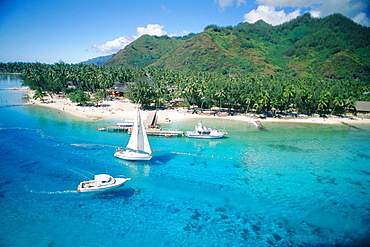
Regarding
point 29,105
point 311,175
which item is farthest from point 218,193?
point 29,105

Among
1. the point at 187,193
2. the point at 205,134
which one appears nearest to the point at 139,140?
the point at 187,193

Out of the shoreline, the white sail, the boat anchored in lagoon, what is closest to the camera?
the white sail

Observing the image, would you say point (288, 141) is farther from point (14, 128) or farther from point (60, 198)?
point (14, 128)

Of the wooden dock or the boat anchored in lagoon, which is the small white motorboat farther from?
the boat anchored in lagoon

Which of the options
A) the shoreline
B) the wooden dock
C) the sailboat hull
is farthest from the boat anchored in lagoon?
the sailboat hull

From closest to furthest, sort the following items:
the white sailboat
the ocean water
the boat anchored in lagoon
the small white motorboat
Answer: the ocean water < the small white motorboat < the white sailboat < the boat anchored in lagoon

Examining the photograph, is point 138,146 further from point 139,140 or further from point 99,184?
point 99,184

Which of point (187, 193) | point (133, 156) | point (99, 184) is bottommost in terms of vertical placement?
point (187, 193)

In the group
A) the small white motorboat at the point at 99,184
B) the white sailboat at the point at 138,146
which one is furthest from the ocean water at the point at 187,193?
the white sailboat at the point at 138,146
